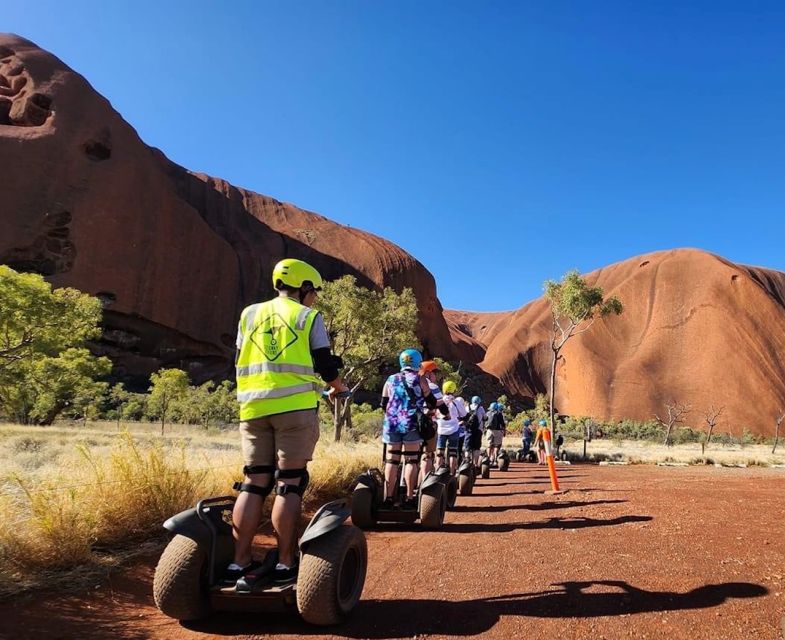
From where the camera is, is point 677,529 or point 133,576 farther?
point 677,529

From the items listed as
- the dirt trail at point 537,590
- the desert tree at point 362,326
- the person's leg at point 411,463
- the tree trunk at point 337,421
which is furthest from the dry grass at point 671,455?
the person's leg at point 411,463

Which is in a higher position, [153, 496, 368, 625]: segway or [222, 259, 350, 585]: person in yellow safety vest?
[222, 259, 350, 585]: person in yellow safety vest

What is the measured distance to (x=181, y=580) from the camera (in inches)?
122

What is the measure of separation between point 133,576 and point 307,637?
1901 mm

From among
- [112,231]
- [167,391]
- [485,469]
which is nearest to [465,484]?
[485,469]

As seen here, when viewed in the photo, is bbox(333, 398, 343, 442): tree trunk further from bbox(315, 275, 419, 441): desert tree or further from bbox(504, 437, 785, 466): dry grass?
bbox(504, 437, 785, 466): dry grass

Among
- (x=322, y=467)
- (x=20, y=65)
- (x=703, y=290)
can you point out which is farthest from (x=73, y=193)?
(x=703, y=290)

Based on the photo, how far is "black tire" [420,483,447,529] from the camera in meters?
6.39

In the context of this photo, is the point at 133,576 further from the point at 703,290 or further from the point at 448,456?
the point at 703,290

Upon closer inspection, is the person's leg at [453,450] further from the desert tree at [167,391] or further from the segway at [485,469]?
the desert tree at [167,391]

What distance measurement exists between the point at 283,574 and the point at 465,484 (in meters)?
7.63

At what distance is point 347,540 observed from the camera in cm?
323

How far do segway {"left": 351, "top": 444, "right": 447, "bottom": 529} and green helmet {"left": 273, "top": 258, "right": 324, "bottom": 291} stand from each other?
349 cm

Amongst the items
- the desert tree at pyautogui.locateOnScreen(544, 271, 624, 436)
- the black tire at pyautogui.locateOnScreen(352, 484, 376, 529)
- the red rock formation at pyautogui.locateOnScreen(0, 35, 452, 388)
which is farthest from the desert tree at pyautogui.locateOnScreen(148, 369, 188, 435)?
the black tire at pyautogui.locateOnScreen(352, 484, 376, 529)
